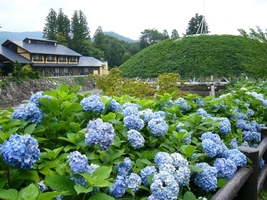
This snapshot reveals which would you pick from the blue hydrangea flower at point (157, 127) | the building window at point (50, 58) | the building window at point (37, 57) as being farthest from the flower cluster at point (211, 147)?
the building window at point (50, 58)

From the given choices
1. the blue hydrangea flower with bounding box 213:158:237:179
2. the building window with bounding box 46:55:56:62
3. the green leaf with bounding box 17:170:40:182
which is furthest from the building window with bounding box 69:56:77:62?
the green leaf with bounding box 17:170:40:182

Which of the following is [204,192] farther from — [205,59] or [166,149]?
[205,59]

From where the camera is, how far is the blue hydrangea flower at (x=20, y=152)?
2.74 feet

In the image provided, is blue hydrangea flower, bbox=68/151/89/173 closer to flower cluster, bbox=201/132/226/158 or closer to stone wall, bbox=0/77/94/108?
flower cluster, bbox=201/132/226/158

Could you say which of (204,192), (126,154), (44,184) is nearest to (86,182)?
(44,184)

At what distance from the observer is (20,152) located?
0.84 metres

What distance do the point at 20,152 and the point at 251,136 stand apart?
2078mm

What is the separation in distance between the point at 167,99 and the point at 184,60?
83.1 ft

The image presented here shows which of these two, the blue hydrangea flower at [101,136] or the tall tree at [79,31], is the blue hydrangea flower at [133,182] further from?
the tall tree at [79,31]

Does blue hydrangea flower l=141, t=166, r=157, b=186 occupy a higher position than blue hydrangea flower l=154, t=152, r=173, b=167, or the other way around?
blue hydrangea flower l=154, t=152, r=173, b=167

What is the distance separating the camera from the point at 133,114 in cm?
138

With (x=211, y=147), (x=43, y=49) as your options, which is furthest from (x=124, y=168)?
(x=43, y=49)

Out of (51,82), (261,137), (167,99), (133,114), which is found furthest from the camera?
(51,82)

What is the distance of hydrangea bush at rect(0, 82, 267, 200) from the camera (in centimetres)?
88
